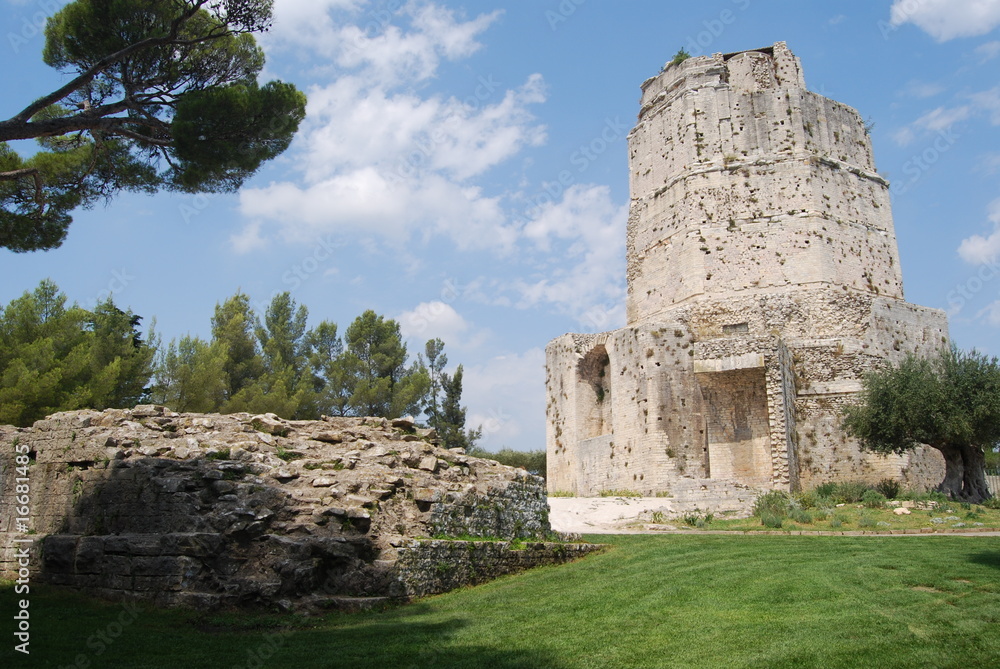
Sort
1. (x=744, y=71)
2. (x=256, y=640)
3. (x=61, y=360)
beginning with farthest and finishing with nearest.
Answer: (x=744, y=71) → (x=61, y=360) → (x=256, y=640)

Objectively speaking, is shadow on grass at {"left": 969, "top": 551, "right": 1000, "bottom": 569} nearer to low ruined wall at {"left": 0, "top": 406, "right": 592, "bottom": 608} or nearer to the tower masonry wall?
low ruined wall at {"left": 0, "top": 406, "right": 592, "bottom": 608}

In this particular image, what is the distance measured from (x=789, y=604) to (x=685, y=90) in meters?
21.9

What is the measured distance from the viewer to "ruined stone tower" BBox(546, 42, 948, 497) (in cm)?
2178

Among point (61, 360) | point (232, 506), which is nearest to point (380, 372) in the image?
point (61, 360)

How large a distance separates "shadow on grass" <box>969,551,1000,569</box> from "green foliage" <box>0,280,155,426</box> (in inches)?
667

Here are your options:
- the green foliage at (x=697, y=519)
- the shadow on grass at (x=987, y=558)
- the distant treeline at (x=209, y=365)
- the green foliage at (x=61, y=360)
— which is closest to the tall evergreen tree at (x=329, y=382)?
the distant treeline at (x=209, y=365)

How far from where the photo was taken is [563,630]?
6.78 m

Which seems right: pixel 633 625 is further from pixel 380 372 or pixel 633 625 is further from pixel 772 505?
pixel 380 372

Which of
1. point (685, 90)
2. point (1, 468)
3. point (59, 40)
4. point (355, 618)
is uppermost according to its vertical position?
point (685, 90)

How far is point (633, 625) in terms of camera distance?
22.3 ft

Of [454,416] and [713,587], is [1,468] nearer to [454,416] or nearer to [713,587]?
[713,587]

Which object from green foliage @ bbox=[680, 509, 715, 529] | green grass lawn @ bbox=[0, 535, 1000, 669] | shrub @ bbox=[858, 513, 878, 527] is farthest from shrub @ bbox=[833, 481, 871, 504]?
green grass lawn @ bbox=[0, 535, 1000, 669]

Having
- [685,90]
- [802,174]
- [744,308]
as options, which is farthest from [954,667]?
[685,90]

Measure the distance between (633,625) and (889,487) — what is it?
54.8ft
